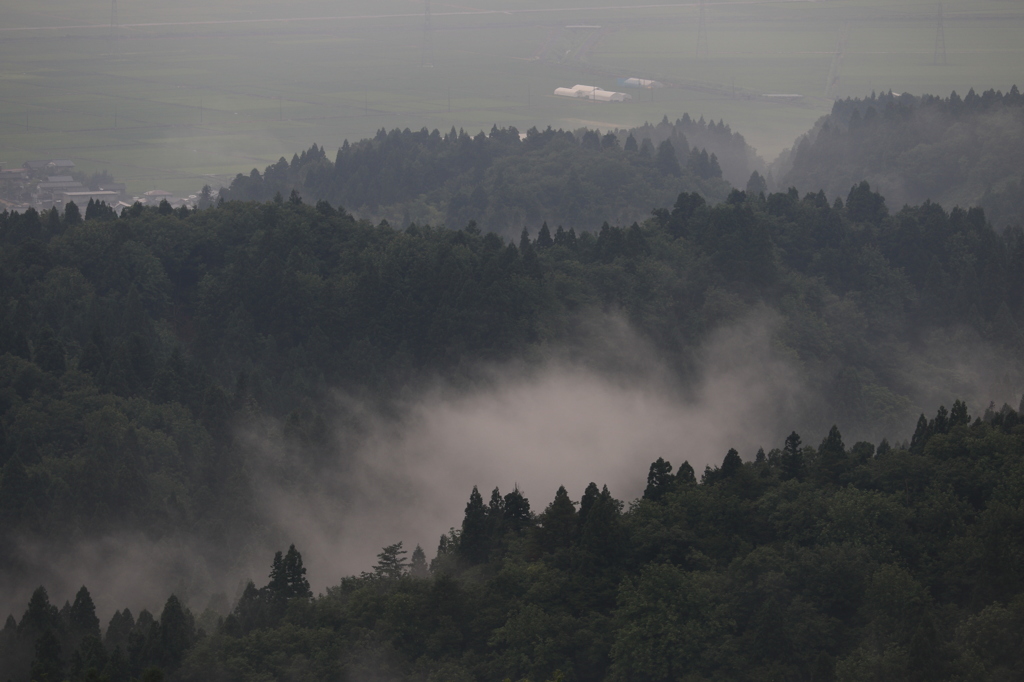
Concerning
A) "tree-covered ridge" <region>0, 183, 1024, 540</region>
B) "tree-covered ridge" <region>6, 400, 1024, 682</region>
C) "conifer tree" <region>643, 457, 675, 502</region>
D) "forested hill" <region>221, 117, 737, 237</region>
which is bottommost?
"tree-covered ridge" <region>6, 400, 1024, 682</region>

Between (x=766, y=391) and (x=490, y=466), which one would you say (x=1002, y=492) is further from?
(x=766, y=391)

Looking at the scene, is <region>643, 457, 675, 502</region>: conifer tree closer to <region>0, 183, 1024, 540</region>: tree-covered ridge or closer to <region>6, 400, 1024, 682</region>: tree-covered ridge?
<region>6, 400, 1024, 682</region>: tree-covered ridge

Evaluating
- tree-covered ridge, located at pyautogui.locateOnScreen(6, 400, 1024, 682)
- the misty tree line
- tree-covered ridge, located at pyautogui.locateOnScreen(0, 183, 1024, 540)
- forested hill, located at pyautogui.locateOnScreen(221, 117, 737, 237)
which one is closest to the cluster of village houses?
forested hill, located at pyautogui.locateOnScreen(221, 117, 737, 237)

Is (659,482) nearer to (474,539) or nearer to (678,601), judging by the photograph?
(474,539)

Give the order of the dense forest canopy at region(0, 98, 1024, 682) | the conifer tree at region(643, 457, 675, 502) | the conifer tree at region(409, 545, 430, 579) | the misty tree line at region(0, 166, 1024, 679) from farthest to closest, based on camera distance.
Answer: the conifer tree at region(409, 545, 430, 579), the conifer tree at region(643, 457, 675, 502), the misty tree line at region(0, 166, 1024, 679), the dense forest canopy at region(0, 98, 1024, 682)

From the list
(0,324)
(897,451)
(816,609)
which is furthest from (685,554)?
(0,324)
